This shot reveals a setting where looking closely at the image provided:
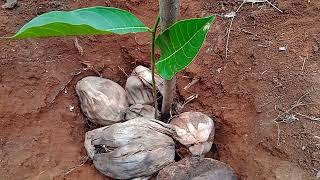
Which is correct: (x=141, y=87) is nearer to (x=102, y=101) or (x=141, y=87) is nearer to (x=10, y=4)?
(x=102, y=101)

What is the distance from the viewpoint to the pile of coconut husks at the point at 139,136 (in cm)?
139

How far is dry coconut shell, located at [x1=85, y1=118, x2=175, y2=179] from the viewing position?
1.39 meters

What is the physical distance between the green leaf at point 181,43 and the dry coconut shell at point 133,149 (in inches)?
12.5

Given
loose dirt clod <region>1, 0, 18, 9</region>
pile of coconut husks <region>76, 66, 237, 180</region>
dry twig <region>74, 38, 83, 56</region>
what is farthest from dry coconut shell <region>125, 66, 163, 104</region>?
loose dirt clod <region>1, 0, 18, 9</region>

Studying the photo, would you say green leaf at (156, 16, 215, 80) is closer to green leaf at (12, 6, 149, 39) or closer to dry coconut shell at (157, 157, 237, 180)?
green leaf at (12, 6, 149, 39)

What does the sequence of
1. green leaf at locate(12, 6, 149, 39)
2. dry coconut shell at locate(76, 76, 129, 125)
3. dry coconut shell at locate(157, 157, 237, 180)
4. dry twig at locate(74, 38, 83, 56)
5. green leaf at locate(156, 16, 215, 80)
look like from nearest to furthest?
green leaf at locate(12, 6, 149, 39), green leaf at locate(156, 16, 215, 80), dry coconut shell at locate(157, 157, 237, 180), dry coconut shell at locate(76, 76, 129, 125), dry twig at locate(74, 38, 83, 56)

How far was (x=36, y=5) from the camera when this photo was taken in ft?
5.85

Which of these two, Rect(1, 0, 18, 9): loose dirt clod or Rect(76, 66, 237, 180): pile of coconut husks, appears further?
Rect(1, 0, 18, 9): loose dirt clod

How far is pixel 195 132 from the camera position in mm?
1438

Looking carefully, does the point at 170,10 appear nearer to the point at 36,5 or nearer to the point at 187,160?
the point at 187,160

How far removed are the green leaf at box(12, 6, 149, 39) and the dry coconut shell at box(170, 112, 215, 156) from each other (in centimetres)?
42

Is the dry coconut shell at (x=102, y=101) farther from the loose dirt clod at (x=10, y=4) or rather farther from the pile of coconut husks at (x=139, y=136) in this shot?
the loose dirt clod at (x=10, y=4)

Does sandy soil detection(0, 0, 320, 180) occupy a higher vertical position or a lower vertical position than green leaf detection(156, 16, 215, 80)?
lower

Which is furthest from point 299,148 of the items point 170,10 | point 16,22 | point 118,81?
point 16,22
